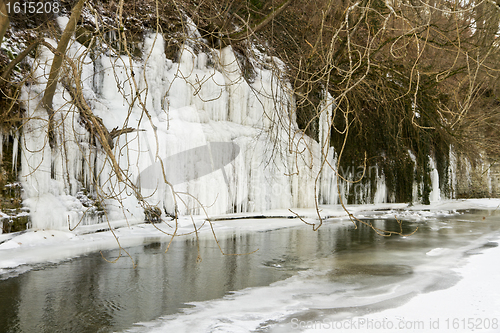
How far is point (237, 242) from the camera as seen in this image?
6.64m

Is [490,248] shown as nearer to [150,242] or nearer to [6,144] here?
[150,242]

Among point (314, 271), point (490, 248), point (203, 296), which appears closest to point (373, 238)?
point (490, 248)

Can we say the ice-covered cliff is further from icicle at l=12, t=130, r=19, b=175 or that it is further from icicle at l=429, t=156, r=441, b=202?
icicle at l=429, t=156, r=441, b=202

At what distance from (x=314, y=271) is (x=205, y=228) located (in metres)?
3.44

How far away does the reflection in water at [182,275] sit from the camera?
135 inches

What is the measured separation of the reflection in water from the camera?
344 centimetres

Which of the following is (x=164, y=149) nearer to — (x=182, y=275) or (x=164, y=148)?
(x=164, y=148)

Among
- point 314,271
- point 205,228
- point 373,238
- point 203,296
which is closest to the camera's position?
point 203,296

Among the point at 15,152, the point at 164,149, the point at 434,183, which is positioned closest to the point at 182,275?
the point at 15,152

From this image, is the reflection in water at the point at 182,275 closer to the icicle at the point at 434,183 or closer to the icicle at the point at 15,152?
the icicle at the point at 15,152

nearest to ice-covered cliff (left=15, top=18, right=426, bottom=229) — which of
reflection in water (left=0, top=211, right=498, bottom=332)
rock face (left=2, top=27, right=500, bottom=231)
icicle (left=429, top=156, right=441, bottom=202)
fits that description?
rock face (left=2, top=27, right=500, bottom=231)

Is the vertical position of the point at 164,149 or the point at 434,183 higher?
the point at 164,149

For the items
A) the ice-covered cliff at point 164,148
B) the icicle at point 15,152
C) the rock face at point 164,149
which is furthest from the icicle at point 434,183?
the icicle at point 15,152

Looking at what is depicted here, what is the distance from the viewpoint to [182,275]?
182 inches
